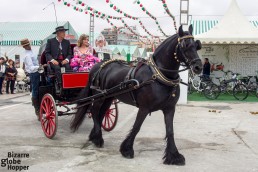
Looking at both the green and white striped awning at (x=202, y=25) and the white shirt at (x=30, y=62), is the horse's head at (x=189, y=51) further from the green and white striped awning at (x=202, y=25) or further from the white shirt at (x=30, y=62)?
the green and white striped awning at (x=202, y=25)

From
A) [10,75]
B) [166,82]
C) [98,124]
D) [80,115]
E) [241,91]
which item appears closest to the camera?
[166,82]

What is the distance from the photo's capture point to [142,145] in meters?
6.43

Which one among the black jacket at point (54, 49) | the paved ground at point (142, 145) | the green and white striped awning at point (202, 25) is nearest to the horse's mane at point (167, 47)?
the paved ground at point (142, 145)

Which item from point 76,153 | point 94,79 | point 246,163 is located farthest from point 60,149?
point 246,163

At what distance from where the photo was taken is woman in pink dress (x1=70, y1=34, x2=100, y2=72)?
296 inches

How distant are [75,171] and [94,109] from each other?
6.28ft

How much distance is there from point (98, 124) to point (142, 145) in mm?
901

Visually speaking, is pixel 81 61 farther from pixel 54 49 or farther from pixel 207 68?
pixel 207 68

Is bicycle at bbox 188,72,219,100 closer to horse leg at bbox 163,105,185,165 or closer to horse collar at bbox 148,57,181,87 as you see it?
horse leg at bbox 163,105,185,165

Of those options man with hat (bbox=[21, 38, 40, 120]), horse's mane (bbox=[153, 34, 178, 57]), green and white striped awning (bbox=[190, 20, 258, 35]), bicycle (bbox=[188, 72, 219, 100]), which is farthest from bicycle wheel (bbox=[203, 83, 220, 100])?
horse's mane (bbox=[153, 34, 178, 57])

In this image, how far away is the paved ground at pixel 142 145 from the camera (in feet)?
17.0

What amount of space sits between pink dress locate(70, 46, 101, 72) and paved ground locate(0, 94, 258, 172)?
1.37 meters

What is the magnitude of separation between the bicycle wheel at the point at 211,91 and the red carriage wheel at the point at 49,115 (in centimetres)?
1001

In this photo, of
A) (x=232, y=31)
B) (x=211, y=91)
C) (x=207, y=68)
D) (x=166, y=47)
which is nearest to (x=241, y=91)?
(x=211, y=91)
